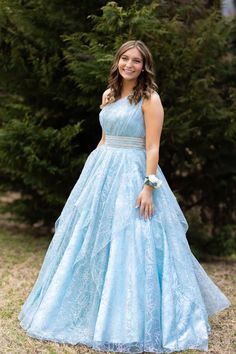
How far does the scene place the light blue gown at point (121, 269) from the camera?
10.5 ft

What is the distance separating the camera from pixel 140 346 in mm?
3201

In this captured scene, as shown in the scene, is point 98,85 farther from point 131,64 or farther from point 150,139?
point 150,139

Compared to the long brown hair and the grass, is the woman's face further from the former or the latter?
the grass

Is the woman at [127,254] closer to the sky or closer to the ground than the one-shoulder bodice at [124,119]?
closer to the ground

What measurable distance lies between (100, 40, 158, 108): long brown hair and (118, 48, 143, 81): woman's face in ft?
0.09

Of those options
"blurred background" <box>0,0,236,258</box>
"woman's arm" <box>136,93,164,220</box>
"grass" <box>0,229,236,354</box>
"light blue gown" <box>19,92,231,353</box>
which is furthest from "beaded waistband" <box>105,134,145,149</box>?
"blurred background" <box>0,0,236,258</box>

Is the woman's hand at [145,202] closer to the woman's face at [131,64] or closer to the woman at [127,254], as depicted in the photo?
the woman at [127,254]

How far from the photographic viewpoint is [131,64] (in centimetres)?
339

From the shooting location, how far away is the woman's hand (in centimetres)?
330

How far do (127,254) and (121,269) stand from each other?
10cm

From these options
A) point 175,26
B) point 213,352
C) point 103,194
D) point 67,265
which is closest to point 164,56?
point 175,26
